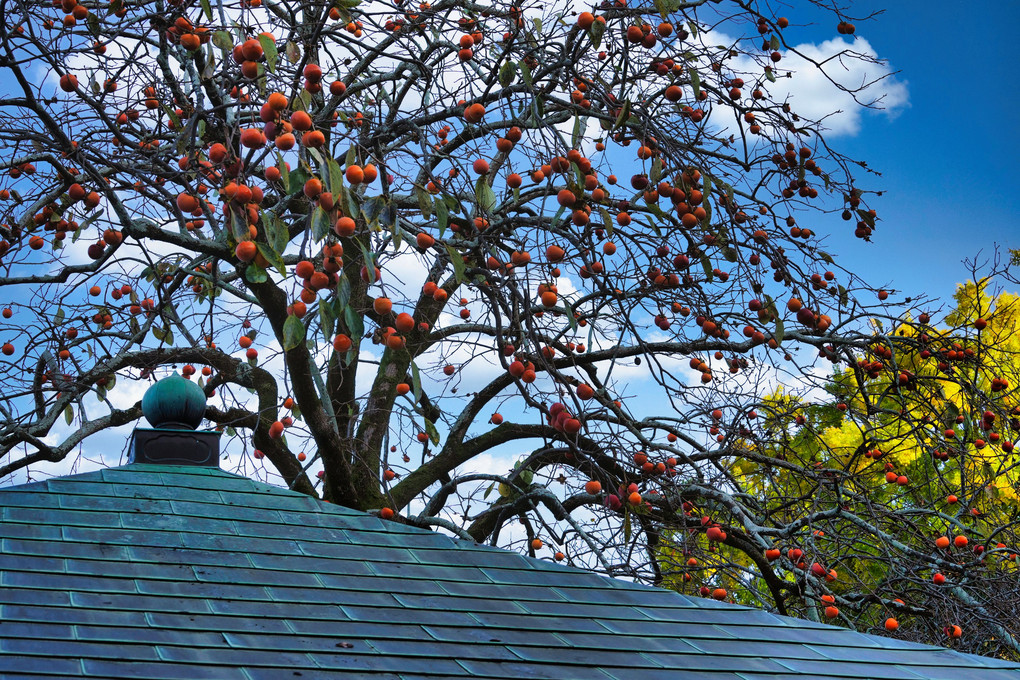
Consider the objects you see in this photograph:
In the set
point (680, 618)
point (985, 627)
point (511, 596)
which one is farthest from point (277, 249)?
point (985, 627)

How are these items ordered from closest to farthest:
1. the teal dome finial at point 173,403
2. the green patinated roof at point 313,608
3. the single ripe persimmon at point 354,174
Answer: the green patinated roof at point 313,608 < the single ripe persimmon at point 354,174 < the teal dome finial at point 173,403

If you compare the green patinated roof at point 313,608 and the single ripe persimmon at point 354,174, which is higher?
the single ripe persimmon at point 354,174

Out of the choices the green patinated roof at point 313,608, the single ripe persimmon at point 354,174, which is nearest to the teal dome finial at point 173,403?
the green patinated roof at point 313,608

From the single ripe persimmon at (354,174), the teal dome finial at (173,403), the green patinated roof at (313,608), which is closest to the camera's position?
the green patinated roof at (313,608)

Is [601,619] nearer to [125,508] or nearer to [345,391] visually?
[125,508]

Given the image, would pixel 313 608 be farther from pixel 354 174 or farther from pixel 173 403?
pixel 354 174

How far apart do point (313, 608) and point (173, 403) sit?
5.32 feet

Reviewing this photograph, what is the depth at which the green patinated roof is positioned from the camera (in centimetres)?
326

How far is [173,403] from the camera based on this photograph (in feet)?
15.7

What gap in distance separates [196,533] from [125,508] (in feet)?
1.27

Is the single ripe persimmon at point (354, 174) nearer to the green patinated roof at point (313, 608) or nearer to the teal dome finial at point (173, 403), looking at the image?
the teal dome finial at point (173, 403)

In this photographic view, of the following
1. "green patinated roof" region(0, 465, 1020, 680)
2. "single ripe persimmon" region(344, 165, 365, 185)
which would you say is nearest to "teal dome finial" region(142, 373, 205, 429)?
"green patinated roof" region(0, 465, 1020, 680)

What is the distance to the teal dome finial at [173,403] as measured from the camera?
4762 mm

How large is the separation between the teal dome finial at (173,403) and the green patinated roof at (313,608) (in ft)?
0.91
